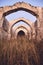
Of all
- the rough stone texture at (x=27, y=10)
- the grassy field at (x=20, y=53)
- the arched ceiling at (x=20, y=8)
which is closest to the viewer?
the grassy field at (x=20, y=53)

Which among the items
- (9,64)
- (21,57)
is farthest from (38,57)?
(9,64)

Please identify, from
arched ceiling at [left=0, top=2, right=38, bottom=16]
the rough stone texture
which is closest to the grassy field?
the rough stone texture

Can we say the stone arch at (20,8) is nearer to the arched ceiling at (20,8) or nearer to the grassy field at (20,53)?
the arched ceiling at (20,8)

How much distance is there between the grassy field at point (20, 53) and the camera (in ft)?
19.5

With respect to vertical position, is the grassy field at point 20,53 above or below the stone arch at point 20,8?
below

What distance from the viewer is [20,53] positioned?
618 cm

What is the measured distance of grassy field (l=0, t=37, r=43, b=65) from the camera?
5.95m

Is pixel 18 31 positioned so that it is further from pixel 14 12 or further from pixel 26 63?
pixel 26 63

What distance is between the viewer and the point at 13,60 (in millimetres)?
5977

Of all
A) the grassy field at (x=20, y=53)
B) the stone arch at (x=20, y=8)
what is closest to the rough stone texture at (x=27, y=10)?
the stone arch at (x=20, y=8)

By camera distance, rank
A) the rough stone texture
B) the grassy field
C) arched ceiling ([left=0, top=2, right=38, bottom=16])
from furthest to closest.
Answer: arched ceiling ([left=0, top=2, right=38, bottom=16]) → the rough stone texture → the grassy field

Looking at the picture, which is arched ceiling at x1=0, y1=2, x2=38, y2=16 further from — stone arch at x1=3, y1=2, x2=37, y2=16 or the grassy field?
the grassy field

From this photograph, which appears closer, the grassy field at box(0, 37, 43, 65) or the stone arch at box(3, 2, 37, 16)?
the grassy field at box(0, 37, 43, 65)

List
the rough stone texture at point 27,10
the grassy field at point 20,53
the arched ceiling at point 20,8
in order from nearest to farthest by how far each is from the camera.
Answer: the grassy field at point 20,53 < the rough stone texture at point 27,10 < the arched ceiling at point 20,8
